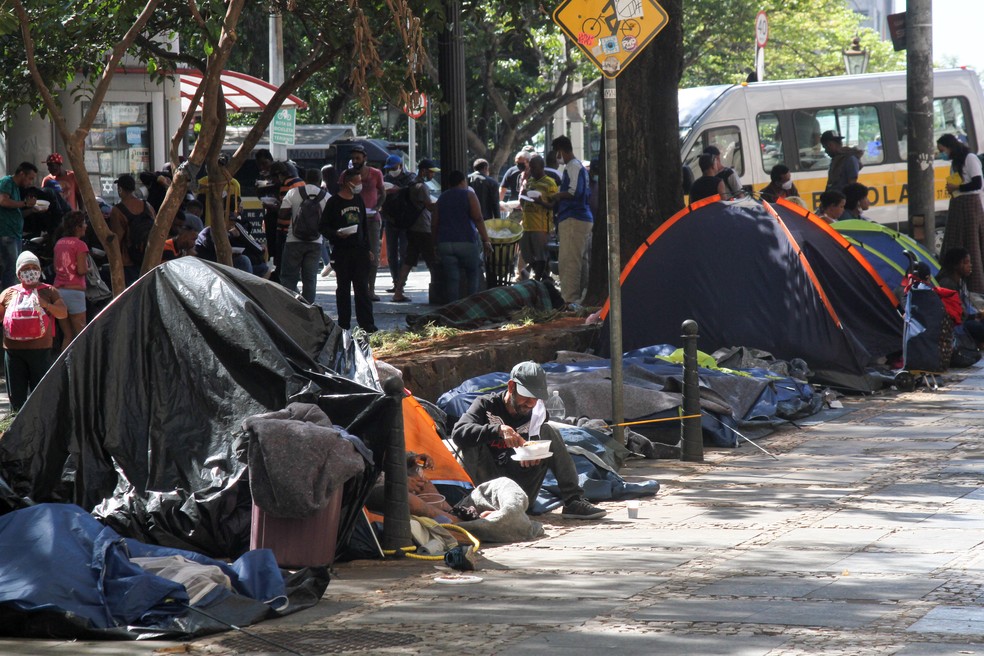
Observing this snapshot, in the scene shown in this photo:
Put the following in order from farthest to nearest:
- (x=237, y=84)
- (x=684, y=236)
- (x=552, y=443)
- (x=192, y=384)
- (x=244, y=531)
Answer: (x=237, y=84), (x=684, y=236), (x=552, y=443), (x=192, y=384), (x=244, y=531)

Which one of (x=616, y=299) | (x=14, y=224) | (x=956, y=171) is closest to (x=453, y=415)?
(x=616, y=299)

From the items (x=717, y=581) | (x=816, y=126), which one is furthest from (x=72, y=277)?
(x=816, y=126)

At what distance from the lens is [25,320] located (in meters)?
10.8

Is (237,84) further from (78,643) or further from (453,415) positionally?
(78,643)

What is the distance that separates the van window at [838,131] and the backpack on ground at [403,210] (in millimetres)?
6937

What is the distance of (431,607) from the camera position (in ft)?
21.3

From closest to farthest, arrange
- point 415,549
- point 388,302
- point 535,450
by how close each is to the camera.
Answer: point 415,549 < point 535,450 < point 388,302

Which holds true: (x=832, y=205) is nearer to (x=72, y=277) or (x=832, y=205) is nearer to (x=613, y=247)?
(x=613, y=247)

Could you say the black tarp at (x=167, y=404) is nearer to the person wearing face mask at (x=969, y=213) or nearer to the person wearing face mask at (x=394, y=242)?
the person wearing face mask at (x=394, y=242)

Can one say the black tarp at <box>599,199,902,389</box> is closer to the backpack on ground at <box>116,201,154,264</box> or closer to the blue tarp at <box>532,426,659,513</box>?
the blue tarp at <box>532,426,659,513</box>

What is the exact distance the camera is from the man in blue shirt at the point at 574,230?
17812 millimetres

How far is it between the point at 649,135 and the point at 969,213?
5.21 meters

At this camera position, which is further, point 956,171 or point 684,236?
point 956,171

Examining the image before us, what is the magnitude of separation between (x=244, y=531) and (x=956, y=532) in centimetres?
383
